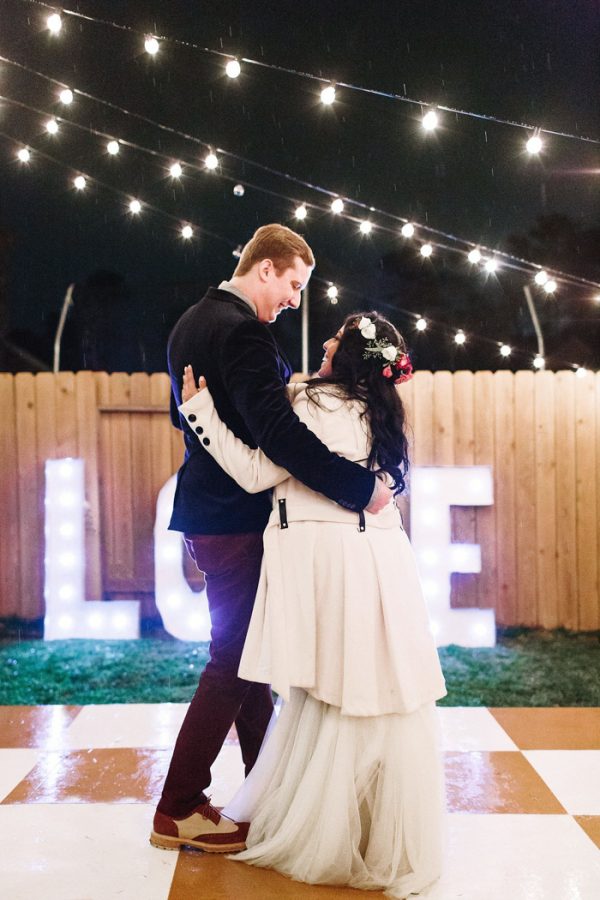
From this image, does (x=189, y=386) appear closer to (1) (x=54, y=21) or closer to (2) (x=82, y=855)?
(2) (x=82, y=855)

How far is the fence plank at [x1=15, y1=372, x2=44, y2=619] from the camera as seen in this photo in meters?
4.86

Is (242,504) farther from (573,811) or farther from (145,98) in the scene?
(145,98)

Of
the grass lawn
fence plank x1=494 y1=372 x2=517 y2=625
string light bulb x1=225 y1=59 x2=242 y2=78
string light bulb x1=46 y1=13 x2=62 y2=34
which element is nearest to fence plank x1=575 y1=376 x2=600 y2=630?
the grass lawn

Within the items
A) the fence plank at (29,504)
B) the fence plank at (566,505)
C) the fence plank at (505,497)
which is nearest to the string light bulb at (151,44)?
the fence plank at (29,504)

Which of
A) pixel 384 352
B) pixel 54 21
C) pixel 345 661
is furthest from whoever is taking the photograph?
pixel 54 21

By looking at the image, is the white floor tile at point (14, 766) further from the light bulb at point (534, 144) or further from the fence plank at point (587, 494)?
the fence plank at point (587, 494)

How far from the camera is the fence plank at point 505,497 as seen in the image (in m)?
4.81

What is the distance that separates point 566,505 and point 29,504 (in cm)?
350

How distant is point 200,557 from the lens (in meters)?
1.99

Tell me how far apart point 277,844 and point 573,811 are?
0.92 m

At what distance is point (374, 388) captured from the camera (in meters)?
1.91

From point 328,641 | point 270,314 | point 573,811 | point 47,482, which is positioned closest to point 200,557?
point 328,641

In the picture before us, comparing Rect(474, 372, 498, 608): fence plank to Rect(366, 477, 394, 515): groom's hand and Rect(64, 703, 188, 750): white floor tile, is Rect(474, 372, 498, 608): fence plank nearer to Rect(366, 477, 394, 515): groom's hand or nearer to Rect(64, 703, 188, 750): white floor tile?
Rect(64, 703, 188, 750): white floor tile

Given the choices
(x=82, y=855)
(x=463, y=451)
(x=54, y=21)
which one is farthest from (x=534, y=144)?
(x=82, y=855)
